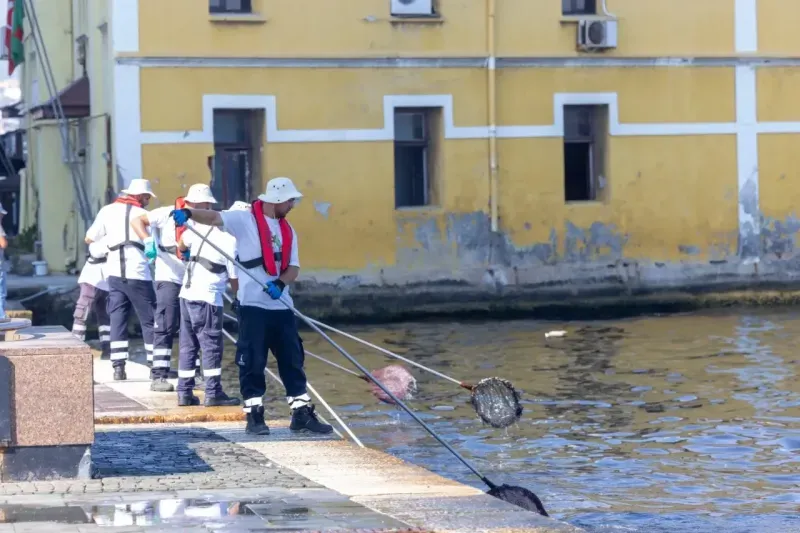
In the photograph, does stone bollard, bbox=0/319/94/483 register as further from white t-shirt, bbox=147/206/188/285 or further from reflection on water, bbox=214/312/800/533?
white t-shirt, bbox=147/206/188/285

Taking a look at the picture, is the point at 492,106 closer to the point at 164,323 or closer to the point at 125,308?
the point at 125,308

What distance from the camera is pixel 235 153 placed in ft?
87.6

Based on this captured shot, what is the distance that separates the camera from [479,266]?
27375mm

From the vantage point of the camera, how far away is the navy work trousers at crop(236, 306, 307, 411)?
11539mm

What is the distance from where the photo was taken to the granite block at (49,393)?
29.1 ft

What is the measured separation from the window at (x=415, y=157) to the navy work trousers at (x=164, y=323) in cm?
1335

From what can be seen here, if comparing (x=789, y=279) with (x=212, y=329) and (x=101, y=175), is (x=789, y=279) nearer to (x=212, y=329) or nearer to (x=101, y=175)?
(x=101, y=175)

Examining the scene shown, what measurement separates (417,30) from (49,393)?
18989mm

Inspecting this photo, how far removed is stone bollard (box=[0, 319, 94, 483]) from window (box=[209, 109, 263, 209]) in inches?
691

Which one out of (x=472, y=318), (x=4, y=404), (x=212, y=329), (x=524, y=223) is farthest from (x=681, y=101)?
(x=4, y=404)

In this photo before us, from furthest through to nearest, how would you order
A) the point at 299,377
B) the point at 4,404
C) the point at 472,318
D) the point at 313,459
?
the point at 472,318
the point at 299,377
the point at 313,459
the point at 4,404

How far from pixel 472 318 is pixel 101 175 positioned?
7.02 metres

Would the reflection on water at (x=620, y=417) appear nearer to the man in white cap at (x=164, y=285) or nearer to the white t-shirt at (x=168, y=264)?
the man in white cap at (x=164, y=285)

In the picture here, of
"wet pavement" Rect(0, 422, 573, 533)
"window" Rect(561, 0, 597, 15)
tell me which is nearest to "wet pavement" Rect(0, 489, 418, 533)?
"wet pavement" Rect(0, 422, 573, 533)
